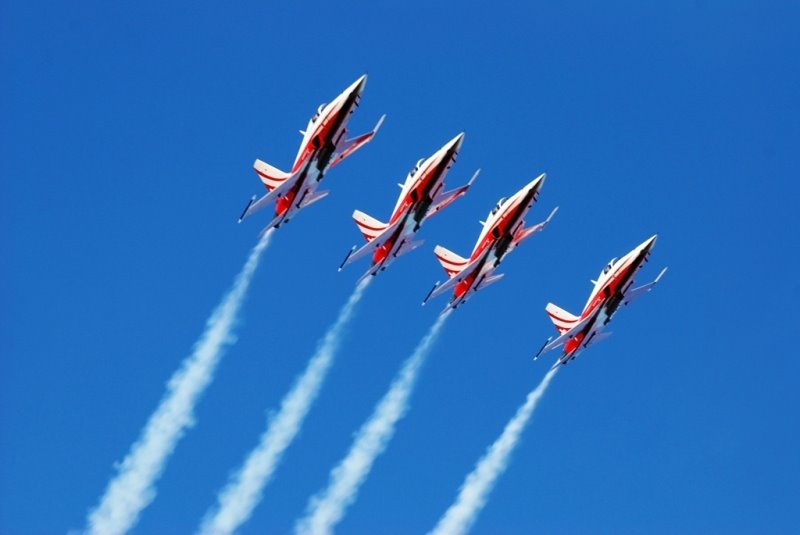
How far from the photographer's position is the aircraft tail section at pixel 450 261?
4205 inches

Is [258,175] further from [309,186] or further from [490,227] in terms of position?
[490,227]

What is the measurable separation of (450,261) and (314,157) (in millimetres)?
13405

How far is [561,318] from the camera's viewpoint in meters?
109

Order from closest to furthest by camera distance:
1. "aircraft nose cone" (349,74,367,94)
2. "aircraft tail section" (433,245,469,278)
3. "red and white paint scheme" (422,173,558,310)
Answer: "aircraft nose cone" (349,74,367,94) → "red and white paint scheme" (422,173,558,310) → "aircraft tail section" (433,245,469,278)

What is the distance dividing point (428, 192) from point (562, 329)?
14.1m

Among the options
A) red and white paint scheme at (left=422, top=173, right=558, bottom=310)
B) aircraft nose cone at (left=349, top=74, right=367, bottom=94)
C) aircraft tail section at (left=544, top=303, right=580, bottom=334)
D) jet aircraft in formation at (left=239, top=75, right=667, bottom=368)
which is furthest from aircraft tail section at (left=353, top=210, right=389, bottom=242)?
aircraft tail section at (left=544, top=303, right=580, bottom=334)

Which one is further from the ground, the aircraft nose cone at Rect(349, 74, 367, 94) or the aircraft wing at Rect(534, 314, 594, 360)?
the aircraft nose cone at Rect(349, 74, 367, 94)

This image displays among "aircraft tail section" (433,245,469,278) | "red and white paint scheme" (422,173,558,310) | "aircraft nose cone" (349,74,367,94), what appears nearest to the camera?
"aircraft nose cone" (349,74,367,94)

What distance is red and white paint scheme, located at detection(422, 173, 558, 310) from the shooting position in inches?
4075

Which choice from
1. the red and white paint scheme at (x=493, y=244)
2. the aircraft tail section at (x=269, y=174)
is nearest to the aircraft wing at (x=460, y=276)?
the red and white paint scheme at (x=493, y=244)

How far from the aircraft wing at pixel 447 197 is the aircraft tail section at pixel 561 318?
10.6 metres

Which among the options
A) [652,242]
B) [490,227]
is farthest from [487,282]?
[652,242]

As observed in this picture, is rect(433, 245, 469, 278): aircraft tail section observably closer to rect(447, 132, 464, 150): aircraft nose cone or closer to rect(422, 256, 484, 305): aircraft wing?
rect(422, 256, 484, 305): aircraft wing

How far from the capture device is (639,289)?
10619cm
